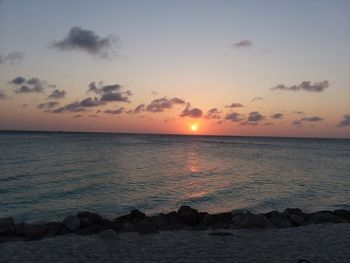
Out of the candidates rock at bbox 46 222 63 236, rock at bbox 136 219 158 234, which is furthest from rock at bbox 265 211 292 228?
rock at bbox 46 222 63 236

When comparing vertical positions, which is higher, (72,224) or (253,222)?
(253,222)

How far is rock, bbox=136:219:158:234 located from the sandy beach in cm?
32

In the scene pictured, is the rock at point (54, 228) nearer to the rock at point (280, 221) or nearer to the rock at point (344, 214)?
the rock at point (280, 221)

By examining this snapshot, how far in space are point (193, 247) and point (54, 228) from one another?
504 centimetres

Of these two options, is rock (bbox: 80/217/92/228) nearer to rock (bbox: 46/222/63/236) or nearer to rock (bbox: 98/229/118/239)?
rock (bbox: 46/222/63/236)

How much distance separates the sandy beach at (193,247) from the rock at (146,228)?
321 millimetres

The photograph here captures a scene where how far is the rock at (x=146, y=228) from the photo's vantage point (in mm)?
13806

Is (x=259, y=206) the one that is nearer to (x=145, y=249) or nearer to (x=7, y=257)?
(x=145, y=249)

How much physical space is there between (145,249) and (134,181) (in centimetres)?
2085

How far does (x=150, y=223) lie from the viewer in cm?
1458

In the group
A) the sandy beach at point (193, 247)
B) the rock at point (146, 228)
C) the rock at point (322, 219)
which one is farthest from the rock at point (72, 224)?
the rock at point (322, 219)

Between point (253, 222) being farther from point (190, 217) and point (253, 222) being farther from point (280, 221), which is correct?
point (190, 217)

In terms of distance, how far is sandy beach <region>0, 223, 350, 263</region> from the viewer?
10.8 m

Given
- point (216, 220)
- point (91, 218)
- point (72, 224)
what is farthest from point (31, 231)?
point (216, 220)
